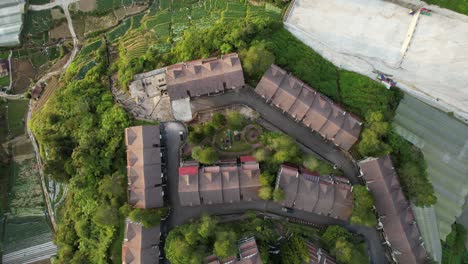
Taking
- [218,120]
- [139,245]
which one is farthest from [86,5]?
[139,245]

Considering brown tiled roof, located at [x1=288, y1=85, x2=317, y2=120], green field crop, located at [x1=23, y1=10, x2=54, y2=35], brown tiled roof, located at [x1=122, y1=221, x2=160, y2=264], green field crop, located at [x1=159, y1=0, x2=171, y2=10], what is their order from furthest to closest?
green field crop, located at [x1=23, y1=10, x2=54, y2=35] < green field crop, located at [x1=159, y1=0, x2=171, y2=10] < brown tiled roof, located at [x1=288, y1=85, x2=317, y2=120] < brown tiled roof, located at [x1=122, y1=221, x2=160, y2=264]

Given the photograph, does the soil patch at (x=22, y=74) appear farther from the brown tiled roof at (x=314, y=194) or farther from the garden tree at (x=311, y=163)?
the garden tree at (x=311, y=163)

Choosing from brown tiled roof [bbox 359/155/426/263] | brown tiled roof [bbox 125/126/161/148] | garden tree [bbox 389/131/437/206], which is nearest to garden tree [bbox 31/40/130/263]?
brown tiled roof [bbox 125/126/161/148]

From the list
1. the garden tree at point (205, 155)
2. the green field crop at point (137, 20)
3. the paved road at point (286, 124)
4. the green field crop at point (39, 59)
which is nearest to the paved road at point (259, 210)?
the garden tree at point (205, 155)

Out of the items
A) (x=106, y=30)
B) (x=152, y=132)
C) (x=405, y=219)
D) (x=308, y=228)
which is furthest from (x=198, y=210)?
(x=106, y=30)

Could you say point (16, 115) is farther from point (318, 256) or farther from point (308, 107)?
point (318, 256)

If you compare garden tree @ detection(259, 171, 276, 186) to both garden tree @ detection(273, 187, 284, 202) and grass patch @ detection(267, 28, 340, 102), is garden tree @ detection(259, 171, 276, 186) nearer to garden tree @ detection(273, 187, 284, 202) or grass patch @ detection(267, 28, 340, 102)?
garden tree @ detection(273, 187, 284, 202)

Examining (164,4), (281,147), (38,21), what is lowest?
(281,147)

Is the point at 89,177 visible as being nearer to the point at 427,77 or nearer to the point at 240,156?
the point at 240,156
